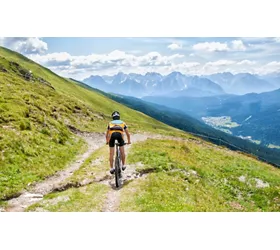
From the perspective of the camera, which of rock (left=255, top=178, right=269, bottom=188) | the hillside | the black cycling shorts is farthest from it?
rock (left=255, top=178, right=269, bottom=188)

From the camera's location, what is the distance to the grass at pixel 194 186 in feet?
52.2

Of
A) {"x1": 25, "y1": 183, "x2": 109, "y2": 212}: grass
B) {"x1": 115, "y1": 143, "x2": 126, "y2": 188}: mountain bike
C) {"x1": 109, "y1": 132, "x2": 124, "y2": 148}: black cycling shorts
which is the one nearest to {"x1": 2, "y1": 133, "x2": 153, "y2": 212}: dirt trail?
{"x1": 25, "y1": 183, "x2": 109, "y2": 212}: grass

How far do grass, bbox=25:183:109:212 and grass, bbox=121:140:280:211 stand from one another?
4.53 feet

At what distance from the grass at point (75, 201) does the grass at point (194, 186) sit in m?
1.38

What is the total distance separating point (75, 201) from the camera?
15.7 meters

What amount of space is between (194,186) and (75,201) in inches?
342

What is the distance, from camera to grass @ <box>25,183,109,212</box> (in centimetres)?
1467

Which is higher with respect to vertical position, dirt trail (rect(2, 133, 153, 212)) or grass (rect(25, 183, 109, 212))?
grass (rect(25, 183, 109, 212))

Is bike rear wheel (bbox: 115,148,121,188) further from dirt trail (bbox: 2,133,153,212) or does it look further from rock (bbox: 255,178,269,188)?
rock (bbox: 255,178,269,188)

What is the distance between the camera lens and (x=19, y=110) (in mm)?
32031

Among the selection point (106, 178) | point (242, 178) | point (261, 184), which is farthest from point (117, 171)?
point (261, 184)

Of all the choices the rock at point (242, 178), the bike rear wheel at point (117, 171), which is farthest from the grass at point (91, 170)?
the rock at point (242, 178)

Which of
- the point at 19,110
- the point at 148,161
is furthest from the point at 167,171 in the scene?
the point at 19,110

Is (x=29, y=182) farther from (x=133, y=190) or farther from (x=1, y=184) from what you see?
(x=133, y=190)
